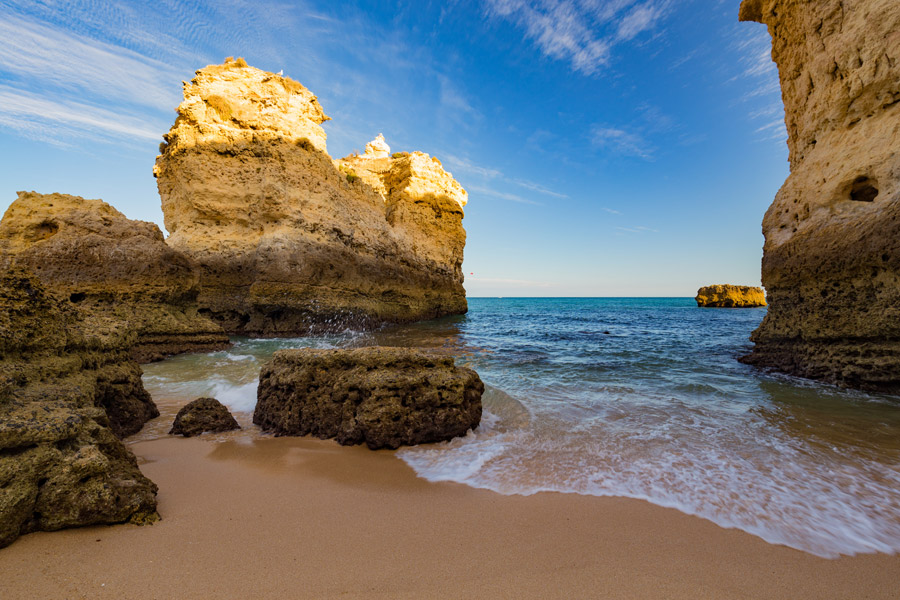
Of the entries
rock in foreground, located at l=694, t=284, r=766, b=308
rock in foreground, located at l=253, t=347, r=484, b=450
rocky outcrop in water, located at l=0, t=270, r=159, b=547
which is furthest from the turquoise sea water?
rock in foreground, located at l=694, t=284, r=766, b=308

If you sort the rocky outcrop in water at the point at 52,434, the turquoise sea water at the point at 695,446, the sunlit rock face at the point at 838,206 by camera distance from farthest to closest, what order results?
the sunlit rock face at the point at 838,206 < the turquoise sea water at the point at 695,446 < the rocky outcrop in water at the point at 52,434

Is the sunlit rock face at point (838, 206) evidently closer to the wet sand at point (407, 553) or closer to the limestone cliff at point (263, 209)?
the wet sand at point (407, 553)

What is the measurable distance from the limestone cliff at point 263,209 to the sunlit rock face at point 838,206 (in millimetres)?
15725

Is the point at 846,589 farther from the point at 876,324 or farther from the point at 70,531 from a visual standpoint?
the point at 876,324

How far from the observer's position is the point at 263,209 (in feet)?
52.7

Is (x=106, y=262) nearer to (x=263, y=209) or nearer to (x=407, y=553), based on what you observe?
(x=263, y=209)

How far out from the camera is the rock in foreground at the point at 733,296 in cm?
5050

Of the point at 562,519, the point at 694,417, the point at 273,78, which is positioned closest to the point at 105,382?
the point at 562,519

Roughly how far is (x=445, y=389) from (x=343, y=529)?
1.95 metres

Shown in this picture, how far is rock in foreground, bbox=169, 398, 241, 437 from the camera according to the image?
13.2 feet

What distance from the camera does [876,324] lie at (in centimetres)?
586

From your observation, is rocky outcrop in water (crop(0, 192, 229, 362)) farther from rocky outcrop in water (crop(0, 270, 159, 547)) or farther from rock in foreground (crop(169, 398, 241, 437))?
rocky outcrop in water (crop(0, 270, 159, 547))

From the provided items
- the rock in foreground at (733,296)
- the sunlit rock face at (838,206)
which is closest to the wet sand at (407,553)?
the sunlit rock face at (838,206)

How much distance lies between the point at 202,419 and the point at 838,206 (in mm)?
10685
